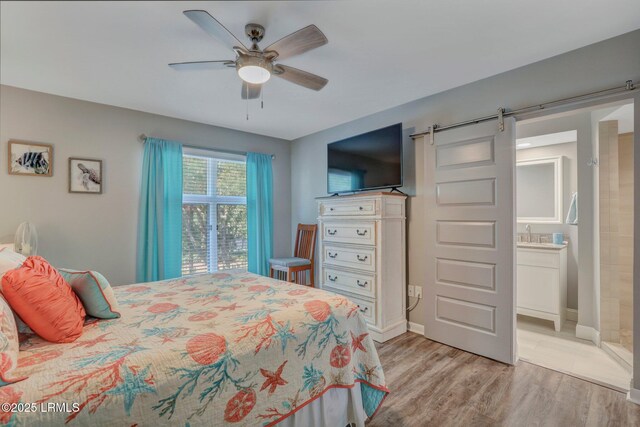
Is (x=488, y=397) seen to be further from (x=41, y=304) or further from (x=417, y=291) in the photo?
A: (x=41, y=304)

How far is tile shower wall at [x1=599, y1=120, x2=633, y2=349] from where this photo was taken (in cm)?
263

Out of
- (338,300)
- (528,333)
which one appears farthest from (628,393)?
(338,300)

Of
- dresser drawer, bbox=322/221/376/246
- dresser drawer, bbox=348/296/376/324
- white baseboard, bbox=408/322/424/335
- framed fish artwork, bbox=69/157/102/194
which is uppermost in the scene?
framed fish artwork, bbox=69/157/102/194

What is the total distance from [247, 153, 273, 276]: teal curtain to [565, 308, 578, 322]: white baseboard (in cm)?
357

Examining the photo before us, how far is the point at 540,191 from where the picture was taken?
3.64 m

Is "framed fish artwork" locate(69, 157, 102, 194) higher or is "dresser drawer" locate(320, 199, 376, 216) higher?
"framed fish artwork" locate(69, 157, 102, 194)

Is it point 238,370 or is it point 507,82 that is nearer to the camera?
point 238,370

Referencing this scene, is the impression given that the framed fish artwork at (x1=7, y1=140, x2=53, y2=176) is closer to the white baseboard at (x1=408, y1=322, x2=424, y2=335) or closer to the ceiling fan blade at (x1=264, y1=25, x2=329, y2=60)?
the ceiling fan blade at (x1=264, y1=25, x2=329, y2=60)

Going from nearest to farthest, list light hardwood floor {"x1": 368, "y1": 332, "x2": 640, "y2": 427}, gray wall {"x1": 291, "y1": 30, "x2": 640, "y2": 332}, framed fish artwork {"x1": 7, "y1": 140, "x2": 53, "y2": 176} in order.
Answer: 1. light hardwood floor {"x1": 368, "y1": 332, "x2": 640, "y2": 427}
2. gray wall {"x1": 291, "y1": 30, "x2": 640, "y2": 332}
3. framed fish artwork {"x1": 7, "y1": 140, "x2": 53, "y2": 176}

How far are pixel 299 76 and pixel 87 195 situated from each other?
241 cm

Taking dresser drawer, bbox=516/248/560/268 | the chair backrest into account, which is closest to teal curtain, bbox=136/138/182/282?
the chair backrest

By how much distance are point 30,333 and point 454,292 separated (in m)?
2.83

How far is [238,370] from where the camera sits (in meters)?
1.19

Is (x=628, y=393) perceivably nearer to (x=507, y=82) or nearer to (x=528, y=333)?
(x=528, y=333)
